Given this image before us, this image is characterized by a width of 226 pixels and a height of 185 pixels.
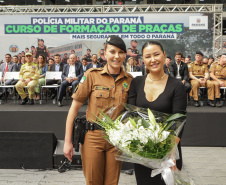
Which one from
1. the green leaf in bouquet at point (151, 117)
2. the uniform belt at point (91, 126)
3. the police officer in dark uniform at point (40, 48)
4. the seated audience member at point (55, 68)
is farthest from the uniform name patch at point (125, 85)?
the police officer in dark uniform at point (40, 48)

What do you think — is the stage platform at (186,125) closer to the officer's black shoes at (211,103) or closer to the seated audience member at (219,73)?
the officer's black shoes at (211,103)

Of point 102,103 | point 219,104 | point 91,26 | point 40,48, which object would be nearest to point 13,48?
point 40,48

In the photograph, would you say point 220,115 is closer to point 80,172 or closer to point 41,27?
point 80,172

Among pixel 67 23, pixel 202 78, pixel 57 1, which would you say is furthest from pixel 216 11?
pixel 57 1

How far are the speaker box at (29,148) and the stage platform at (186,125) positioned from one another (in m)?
0.89

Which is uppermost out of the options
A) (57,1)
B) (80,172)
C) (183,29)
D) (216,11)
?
(57,1)

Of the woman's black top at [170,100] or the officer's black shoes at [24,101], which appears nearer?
the woman's black top at [170,100]

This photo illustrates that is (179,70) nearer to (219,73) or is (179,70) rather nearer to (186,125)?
(219,73)

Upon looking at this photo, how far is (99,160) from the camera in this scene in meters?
1.42

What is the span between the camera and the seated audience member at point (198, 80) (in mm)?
5276

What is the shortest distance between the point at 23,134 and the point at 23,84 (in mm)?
3168

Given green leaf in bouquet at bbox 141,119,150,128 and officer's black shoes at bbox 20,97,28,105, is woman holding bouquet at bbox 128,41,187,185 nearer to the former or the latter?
green leaf in bouquet at bbox 141,119,150,128

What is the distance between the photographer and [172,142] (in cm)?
108

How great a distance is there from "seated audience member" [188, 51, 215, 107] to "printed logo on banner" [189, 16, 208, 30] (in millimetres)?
3391
